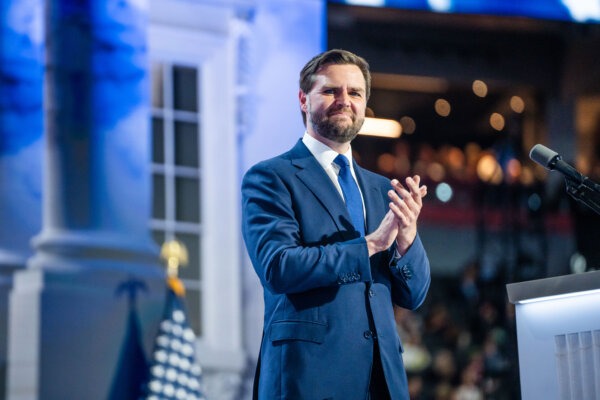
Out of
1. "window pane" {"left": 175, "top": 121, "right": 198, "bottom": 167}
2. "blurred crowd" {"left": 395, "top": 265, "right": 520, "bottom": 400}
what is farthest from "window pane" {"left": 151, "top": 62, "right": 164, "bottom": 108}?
"blurred crowd" {"left": 395, "top": 265, "right": 520, "bottom": 400}

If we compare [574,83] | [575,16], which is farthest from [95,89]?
[574,83]

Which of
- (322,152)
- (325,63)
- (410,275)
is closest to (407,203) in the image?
(410,275)

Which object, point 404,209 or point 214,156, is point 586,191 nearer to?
point 404,209

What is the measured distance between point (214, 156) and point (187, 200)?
0.95ft

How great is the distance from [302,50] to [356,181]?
9.37 feet

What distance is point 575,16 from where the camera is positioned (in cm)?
526

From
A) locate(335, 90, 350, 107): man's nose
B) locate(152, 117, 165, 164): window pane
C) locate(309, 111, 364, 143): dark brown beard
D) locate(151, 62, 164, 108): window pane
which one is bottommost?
locate(309, 111, 364, 143): dark brown beard

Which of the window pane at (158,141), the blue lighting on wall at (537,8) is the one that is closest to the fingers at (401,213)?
the window pane at (158,141)

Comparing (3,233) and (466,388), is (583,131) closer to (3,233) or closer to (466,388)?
(466,388)

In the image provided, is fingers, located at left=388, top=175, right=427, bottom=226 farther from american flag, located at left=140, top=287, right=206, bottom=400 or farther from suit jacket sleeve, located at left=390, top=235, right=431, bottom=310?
american flag, located at left=140, top=287, right=206, bottom=400

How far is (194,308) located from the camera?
4.22 meters

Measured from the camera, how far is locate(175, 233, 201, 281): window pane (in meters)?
4.22

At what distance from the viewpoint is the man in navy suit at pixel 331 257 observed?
1.69 metres

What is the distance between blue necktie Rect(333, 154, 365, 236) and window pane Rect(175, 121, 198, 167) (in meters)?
2.52
